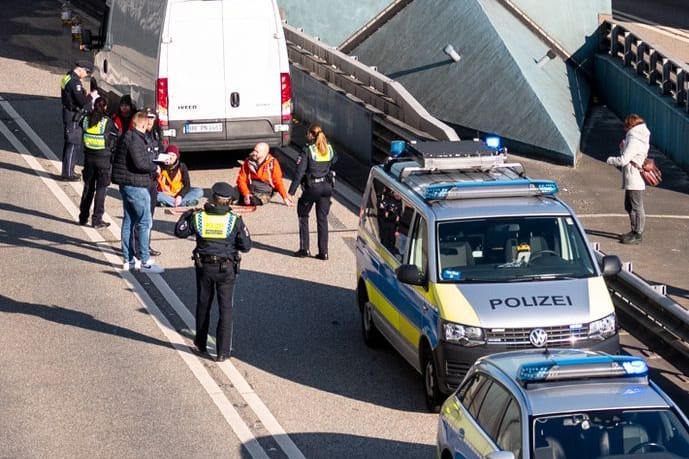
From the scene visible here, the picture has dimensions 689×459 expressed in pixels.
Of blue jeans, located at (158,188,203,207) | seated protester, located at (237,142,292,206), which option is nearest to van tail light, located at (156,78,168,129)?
blue jeans, located at (158,188,203,207)

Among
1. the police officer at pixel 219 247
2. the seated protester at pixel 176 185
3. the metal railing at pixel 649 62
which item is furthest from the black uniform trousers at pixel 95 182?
the metal railing at pixel 649 62

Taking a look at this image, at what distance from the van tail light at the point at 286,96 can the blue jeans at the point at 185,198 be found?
1840 millimetres

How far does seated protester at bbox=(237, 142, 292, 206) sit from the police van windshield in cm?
769

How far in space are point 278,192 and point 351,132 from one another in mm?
2907

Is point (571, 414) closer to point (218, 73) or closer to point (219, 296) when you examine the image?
point (219, 296)

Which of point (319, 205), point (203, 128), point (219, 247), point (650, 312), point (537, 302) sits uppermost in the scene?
point (537, 302)

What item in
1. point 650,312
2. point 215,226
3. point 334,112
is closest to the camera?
point 650,312

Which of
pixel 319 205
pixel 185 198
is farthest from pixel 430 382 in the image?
pixel 185 198

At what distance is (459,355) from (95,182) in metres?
8.16

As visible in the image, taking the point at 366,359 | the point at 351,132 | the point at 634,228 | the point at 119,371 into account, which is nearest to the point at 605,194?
the point at 634,228

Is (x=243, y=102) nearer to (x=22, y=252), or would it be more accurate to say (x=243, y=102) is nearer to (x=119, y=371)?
(x=22, y=252)

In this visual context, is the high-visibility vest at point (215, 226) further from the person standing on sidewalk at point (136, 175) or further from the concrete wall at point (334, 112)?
the concrete wall at point (334, 112)

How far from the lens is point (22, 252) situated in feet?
60.4

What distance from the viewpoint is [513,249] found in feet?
43.2
